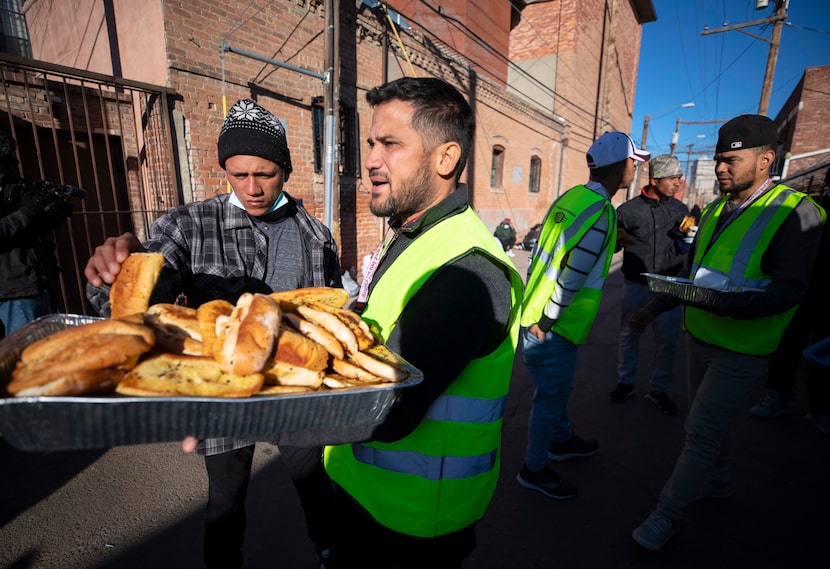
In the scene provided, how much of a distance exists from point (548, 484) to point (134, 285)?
3006 millimetres

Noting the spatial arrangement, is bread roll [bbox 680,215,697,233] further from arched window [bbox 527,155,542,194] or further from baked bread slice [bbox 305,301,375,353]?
arched window [bbox 527,155,542,194]

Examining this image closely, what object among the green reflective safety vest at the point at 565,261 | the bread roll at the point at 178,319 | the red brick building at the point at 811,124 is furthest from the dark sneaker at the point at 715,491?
the red brick building at the point at 811,124

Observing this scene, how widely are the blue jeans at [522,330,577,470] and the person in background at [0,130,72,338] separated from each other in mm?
4252

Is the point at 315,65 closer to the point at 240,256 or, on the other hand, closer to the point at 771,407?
the point at 240,256

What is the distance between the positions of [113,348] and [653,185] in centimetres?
505

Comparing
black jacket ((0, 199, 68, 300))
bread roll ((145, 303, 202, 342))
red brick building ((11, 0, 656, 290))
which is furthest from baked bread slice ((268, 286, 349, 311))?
red brick building ((11, 0, 656, 290))

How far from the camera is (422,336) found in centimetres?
113

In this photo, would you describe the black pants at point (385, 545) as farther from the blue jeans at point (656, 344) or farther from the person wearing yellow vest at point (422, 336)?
the blue jeans at point (656, 344)

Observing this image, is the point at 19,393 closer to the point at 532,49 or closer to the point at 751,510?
the point at 751,510

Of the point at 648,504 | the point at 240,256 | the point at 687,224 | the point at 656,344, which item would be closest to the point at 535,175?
the point at 687,224

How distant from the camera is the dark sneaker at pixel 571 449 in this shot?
3361 millimetres

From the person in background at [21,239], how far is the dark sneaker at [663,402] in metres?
6.20

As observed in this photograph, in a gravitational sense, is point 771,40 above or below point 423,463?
above

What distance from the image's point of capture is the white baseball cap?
2.94m
